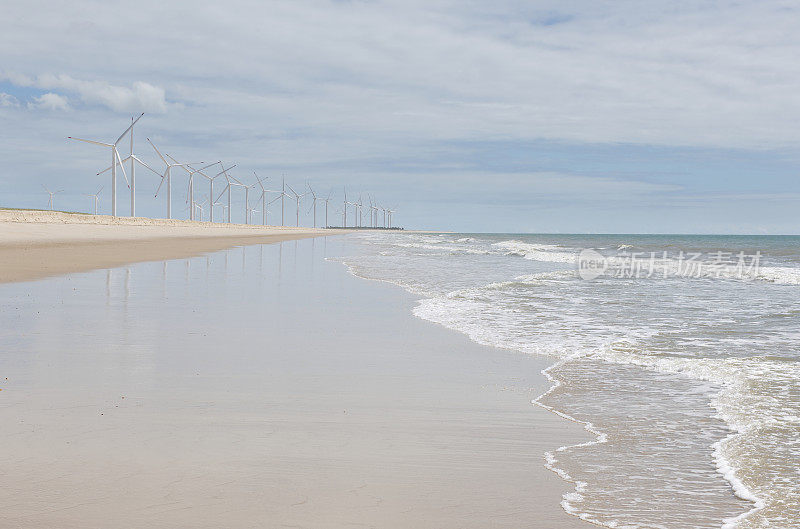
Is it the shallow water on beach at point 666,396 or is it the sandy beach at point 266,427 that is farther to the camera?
the shallow water on beach at point 666,396

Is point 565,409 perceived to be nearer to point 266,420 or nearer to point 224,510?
point 266,420

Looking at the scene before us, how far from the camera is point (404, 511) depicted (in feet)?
11.2

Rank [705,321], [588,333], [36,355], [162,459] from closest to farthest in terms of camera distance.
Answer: [162,459], [36,355], [588,333], [705,321]

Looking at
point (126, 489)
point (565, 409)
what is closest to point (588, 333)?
point (565, 409)

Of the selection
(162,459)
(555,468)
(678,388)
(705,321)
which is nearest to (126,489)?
(162,459)

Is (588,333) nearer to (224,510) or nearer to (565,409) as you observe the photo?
(565,409)

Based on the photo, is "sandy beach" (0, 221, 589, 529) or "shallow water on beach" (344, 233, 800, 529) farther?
"shallow water on beach" (344, 233, 800, 529)

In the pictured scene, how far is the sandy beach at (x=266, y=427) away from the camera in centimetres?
340

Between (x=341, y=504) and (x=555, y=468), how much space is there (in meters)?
1.38

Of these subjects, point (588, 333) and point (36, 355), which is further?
point (588, 333)

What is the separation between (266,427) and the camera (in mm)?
4773

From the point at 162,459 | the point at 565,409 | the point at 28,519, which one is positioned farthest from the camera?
the point at 565,409

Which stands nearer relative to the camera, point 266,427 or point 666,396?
point 266,427

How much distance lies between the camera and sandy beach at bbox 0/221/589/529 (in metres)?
3.40
